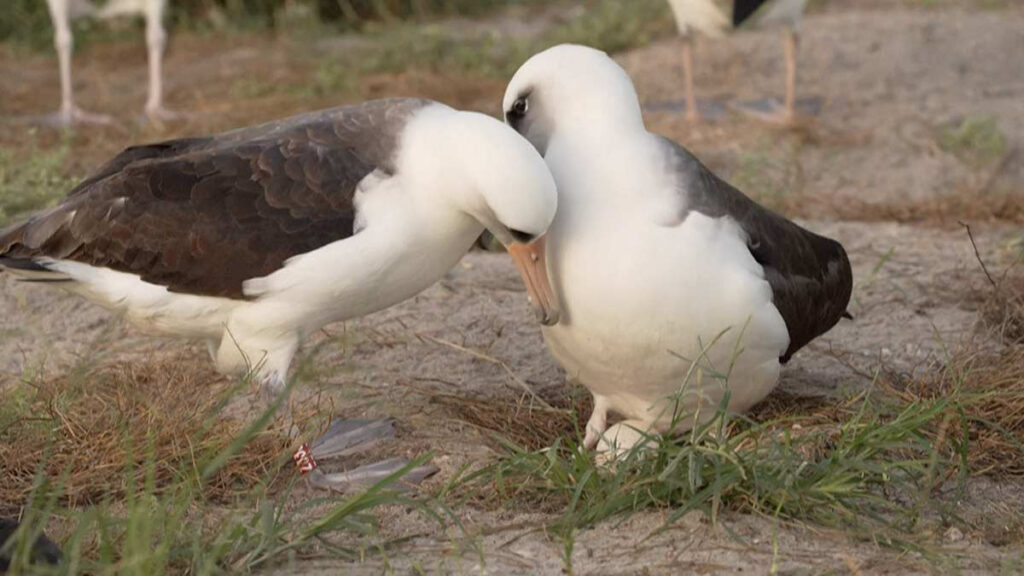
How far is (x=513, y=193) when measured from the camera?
350cm

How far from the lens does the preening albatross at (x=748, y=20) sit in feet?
27.5

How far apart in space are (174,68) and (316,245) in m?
6.99

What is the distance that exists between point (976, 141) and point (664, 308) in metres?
4.36

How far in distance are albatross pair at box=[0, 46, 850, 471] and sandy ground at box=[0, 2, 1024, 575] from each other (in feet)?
0.83

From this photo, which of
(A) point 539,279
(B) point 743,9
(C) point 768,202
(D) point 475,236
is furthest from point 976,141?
(A) point 539,279

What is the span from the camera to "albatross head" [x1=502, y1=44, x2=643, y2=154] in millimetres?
3658

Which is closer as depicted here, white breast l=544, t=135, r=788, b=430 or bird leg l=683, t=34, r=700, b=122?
Result: white breast l=544, t=135, r=788, b=430

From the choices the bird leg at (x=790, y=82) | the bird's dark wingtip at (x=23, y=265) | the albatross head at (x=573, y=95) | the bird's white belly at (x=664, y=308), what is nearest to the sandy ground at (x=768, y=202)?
the bird leg at (x=790, y=82)

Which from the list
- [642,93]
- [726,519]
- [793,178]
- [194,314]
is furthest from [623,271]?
[642,93]

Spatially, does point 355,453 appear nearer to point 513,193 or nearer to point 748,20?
point 513,193

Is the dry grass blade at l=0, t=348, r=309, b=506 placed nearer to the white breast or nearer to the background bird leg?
the white breast

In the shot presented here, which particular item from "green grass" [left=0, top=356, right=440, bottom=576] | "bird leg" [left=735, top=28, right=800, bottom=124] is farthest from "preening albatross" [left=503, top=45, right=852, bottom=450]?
Result: "bird leg" [left=735, top=28, right=800, bottom=124]

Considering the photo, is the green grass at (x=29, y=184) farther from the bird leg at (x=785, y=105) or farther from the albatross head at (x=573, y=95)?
the bird leg at (x=785, y=105)

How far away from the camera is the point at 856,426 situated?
140 inches
